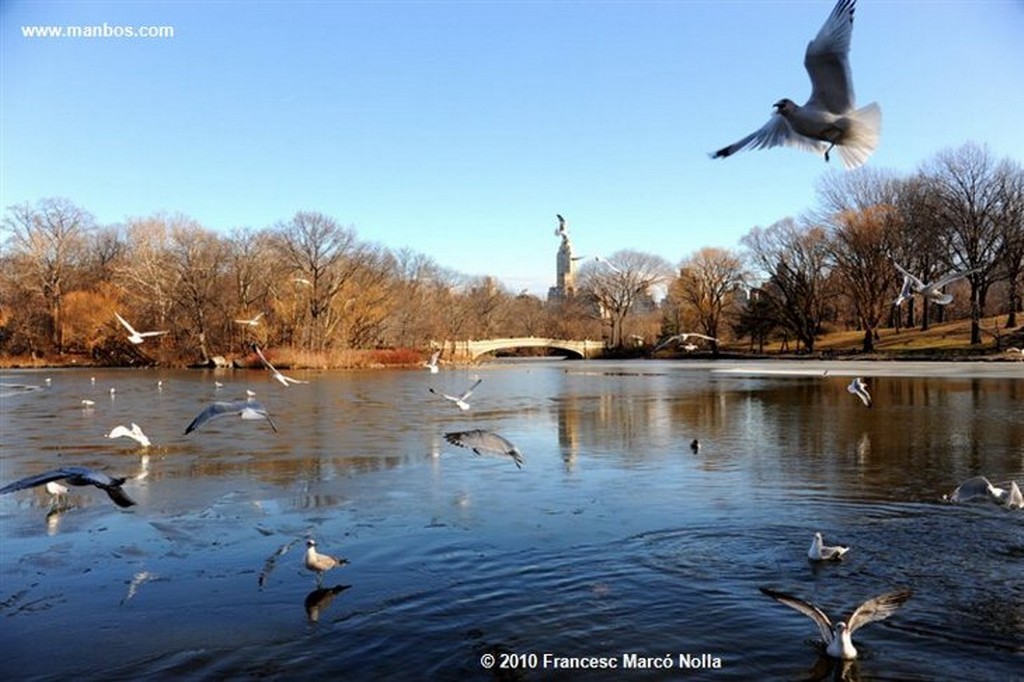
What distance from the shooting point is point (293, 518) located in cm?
1084

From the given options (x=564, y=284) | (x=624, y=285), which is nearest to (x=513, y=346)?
(x=624, y=285)

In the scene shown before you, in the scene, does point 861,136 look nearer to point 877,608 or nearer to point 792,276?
point 877,608

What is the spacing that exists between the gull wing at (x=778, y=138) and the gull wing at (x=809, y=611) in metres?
3.21

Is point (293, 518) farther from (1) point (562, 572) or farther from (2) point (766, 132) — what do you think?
(2) point (766, 132)

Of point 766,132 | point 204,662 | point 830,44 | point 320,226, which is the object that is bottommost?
point 204,662

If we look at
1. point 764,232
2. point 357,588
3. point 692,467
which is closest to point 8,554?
Result: point 357,588

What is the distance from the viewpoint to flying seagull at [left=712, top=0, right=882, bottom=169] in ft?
19.4

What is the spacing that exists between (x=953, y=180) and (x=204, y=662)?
67.2 metres

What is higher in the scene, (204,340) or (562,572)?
(204,340)

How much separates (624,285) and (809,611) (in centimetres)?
9256

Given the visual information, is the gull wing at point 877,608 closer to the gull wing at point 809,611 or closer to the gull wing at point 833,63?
the gull wing at point 809,611

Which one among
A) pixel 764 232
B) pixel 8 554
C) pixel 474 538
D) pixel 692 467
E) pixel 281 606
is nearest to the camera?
pixel 281 606

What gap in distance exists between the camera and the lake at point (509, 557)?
21.1ft

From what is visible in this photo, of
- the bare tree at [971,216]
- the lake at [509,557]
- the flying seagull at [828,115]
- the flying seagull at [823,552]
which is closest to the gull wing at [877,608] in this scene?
the lake at [509,557]
